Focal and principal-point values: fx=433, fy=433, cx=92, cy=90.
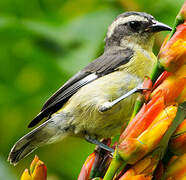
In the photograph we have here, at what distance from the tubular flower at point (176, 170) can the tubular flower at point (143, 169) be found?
0.28 ft

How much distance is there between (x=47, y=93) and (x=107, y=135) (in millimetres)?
628

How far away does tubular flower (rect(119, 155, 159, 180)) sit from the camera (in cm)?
192

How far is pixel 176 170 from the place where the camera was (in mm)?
1983

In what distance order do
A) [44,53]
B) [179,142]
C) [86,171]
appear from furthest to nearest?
[44,53] → [86,171] → [179,142]

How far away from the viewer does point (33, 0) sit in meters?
3.70

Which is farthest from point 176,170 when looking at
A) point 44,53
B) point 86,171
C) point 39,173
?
point 44,53

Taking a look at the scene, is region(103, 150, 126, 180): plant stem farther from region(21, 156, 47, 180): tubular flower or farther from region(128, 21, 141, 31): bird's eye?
region(128, 21, 141, 31): bird's eye

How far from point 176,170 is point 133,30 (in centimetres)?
255

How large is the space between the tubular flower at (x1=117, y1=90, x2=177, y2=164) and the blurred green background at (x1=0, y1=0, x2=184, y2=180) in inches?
56.7

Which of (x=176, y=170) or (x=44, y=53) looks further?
(x=44, y=53)

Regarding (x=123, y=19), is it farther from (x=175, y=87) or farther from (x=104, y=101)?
(x=175, y=87)

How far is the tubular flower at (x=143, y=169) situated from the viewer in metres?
1.92

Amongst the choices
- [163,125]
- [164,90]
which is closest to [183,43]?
[164,90]

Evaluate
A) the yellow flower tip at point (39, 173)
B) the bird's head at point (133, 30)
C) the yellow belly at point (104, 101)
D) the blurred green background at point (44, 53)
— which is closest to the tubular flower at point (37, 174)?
the yellow flower tip at point (39, 173)
